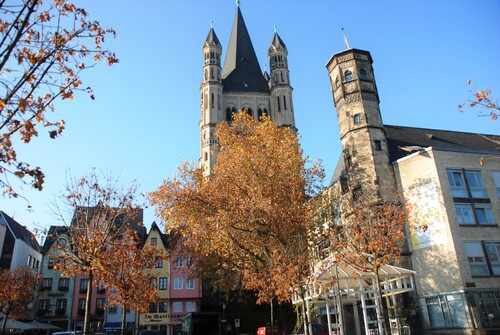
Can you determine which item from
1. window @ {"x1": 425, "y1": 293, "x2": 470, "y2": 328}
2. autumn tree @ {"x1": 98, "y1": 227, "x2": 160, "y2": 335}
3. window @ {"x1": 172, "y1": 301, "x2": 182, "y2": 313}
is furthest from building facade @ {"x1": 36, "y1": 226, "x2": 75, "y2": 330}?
window @ {"x1": 425, "y1": 293, "x2": 470, "y2": 328}

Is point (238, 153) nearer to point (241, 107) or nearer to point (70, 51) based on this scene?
point (70, 51)

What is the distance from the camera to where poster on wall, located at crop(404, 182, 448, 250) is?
26.0m

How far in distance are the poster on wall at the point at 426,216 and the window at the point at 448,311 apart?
11.1 ft

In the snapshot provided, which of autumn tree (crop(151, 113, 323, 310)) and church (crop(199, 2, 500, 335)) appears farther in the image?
church (crop(199, 2, 500, 335))

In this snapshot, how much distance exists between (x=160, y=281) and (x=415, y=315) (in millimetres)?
28409

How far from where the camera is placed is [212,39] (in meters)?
74.4

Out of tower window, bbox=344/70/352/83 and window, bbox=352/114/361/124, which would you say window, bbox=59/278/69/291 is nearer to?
window, bbox=352/114/361/124

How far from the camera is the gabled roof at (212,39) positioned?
242 ft

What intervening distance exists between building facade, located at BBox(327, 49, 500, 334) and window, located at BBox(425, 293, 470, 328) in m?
0.06

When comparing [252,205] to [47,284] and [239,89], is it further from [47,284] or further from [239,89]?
[239,89]

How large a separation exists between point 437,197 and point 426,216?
1473mm

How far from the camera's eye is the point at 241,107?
237 ft

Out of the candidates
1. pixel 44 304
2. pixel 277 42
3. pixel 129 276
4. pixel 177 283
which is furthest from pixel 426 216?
pixel 277 42

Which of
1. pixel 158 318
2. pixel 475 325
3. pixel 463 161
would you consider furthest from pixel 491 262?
pixel 158 318
